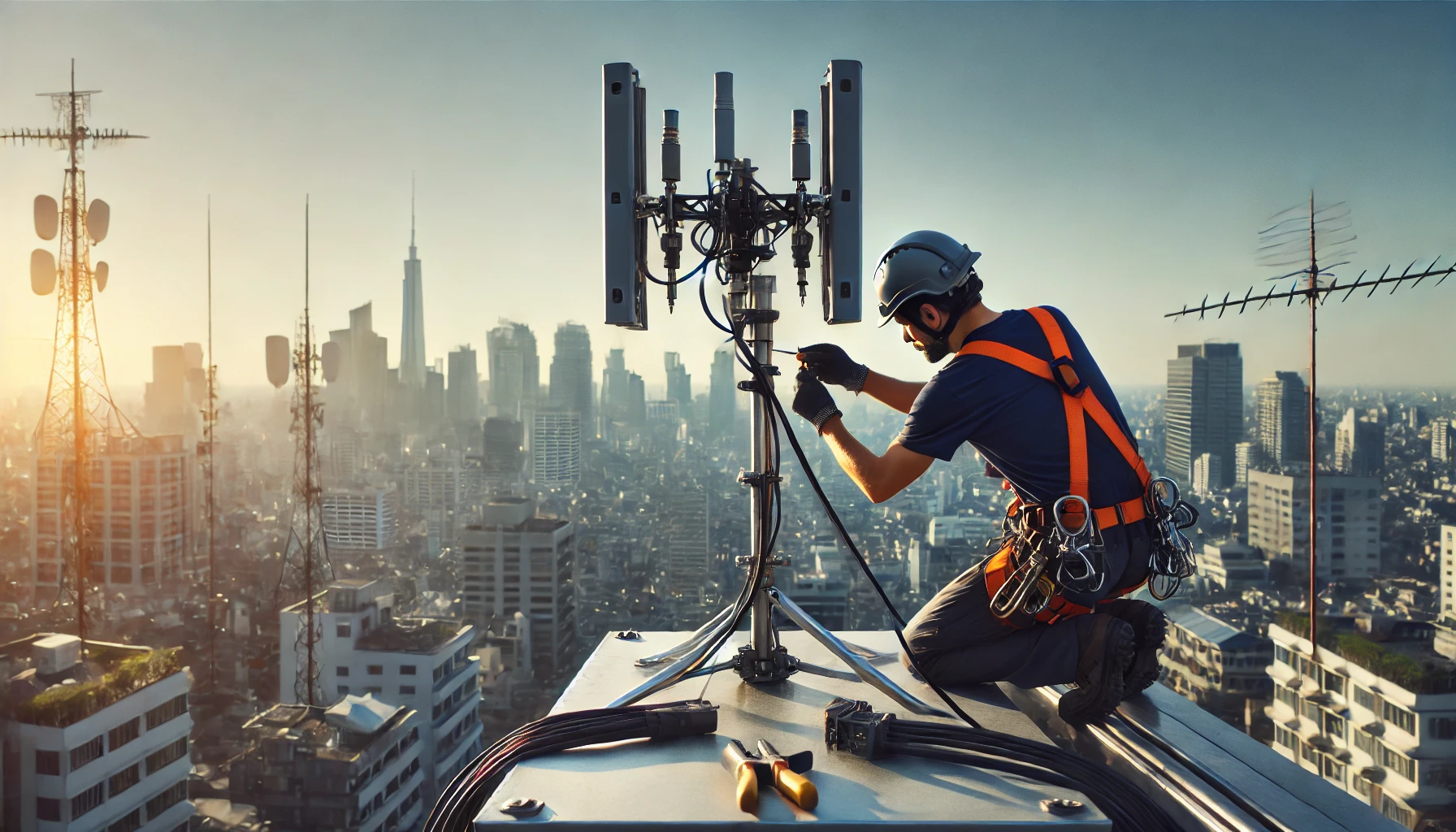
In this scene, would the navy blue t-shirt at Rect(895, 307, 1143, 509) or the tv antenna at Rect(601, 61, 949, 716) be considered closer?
the navy blue t-shirt at Rect(895, 307, 1143, 509)

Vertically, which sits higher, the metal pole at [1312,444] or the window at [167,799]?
the metal pole at [1312,444]

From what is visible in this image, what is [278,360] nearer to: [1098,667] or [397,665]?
[397,665]

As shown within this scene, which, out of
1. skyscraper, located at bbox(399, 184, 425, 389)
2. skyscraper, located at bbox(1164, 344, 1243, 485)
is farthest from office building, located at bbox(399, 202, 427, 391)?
skyscraper, located at bbox(1164, 344, 1243, 485)

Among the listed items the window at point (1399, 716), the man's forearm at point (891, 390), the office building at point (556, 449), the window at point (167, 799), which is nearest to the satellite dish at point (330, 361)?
the office building at point (556, 449)

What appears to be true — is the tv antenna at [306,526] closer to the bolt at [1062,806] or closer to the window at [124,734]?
the window at [124,734]

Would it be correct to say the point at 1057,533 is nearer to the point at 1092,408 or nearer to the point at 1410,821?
the point at 1092,408

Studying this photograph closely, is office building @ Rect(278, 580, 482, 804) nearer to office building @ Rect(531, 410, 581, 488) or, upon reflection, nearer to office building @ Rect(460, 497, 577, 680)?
office building @ Rect(460, 497, 577, 680)

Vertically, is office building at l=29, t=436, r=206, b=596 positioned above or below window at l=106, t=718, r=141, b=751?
above
